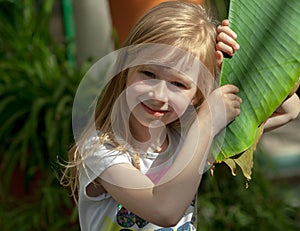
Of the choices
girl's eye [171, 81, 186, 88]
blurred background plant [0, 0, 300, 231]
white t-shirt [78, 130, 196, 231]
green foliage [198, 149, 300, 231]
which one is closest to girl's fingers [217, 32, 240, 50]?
girl's eye [171, 81, 186, 88]

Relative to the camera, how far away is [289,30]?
58.2 inches

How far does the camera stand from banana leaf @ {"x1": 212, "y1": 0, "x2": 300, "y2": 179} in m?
1.48

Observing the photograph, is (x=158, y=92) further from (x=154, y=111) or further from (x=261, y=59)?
(x=261, y=59)

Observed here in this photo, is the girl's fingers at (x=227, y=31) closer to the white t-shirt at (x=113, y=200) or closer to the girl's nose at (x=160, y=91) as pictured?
the girl's nose at (x=160, y=91)

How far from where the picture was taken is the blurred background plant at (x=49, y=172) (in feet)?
11.8

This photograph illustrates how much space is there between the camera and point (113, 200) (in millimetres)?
1714

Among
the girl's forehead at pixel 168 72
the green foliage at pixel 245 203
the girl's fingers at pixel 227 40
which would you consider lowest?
the green foliage at pixel 245 203

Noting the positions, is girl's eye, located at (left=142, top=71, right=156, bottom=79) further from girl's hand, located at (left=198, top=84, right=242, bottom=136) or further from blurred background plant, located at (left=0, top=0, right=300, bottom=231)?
blurred background plant, located at (left=0, top=0, right=300, bottom=231)

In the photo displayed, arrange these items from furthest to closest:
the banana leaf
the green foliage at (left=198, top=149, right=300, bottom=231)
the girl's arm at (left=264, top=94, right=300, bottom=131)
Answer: the green foliage at (left=198, top=149, right=300, bottom=231) → the girl's arm at (left=264, top=94, right=300, bottom=131) → the banana leaf

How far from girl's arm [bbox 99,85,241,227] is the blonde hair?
0.11 metres

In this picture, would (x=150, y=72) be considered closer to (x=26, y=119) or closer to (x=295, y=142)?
(x=26, y=119)

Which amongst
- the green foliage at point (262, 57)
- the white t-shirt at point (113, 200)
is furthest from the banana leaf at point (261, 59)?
the white t-shirt at point (113, 200)

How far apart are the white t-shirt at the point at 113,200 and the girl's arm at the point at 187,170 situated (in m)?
0.11

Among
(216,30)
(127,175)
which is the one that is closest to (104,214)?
(127,175)
